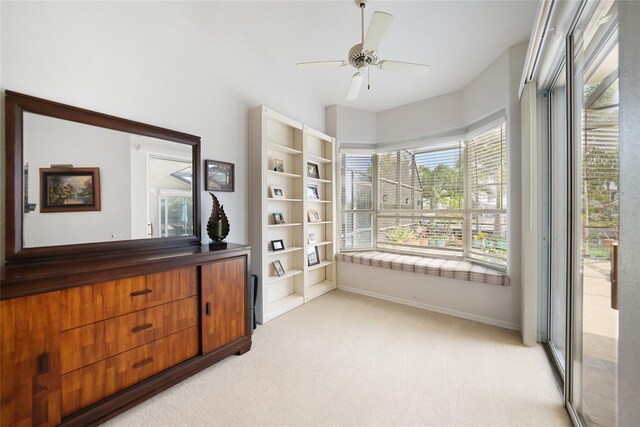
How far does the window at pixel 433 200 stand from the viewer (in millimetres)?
2990

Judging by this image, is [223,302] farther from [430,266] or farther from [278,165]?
[430,266]

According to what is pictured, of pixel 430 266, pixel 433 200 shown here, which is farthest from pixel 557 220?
pixel 433 200

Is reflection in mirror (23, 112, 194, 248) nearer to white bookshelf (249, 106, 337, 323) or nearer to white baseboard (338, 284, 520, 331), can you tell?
white bookshelf (249, 106, 337, 323)

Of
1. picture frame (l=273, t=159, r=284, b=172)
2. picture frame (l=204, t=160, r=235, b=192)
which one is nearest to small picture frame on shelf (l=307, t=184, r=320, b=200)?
picture frame (l=273, t=159, r=284, b=172)

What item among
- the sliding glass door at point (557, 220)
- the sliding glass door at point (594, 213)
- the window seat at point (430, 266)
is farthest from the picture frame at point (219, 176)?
the sliding glass door at point (557, 220)

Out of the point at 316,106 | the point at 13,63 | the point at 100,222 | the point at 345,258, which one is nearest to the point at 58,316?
the point at 100,222

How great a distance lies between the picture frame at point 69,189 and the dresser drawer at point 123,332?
0.81 metres

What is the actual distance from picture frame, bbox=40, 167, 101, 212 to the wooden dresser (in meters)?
0.38

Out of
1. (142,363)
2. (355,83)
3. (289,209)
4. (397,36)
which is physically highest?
(397,36)

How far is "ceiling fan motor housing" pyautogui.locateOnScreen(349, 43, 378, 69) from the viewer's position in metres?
1.89

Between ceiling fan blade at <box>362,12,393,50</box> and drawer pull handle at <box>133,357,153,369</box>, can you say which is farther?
drawer pull handle at <box>133,357,153,369</box>

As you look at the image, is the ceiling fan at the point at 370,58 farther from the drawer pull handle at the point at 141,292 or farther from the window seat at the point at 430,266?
the window seat at the point at 430,266

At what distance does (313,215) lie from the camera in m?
3.77

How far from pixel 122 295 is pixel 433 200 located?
11.7ft
